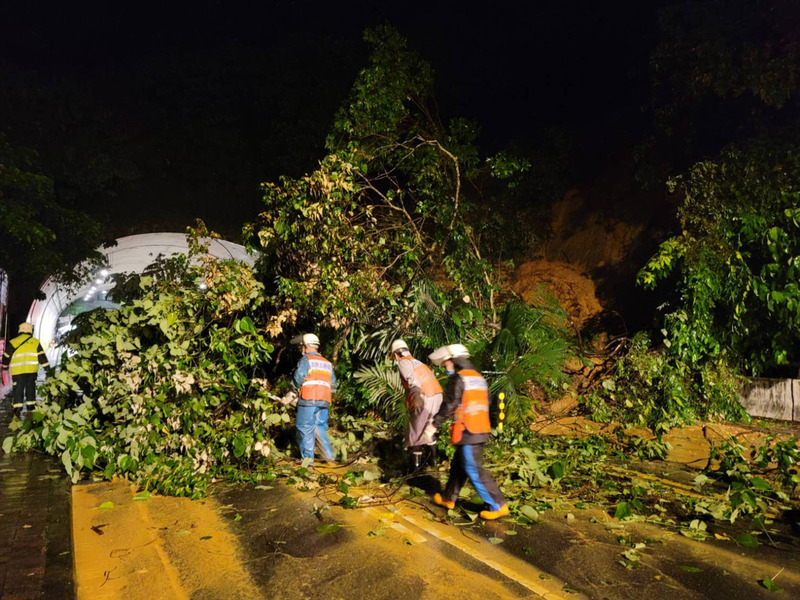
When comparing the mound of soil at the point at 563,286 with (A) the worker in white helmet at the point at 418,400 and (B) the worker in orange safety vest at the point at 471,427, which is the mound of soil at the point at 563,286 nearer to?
(A) the worker in white helmet at the point at 418,400

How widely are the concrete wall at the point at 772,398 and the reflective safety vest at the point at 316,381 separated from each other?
7.35m

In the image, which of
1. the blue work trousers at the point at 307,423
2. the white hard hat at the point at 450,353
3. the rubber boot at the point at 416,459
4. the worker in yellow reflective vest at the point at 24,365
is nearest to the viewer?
the white hard hat at the point at 450,353

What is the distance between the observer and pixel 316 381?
698 centimetres

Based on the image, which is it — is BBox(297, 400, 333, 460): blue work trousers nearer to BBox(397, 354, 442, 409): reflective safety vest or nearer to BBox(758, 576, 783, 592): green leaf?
BBox(397, 354, 442, 409): reflective safety vest

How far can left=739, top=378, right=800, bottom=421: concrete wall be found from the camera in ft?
30.2

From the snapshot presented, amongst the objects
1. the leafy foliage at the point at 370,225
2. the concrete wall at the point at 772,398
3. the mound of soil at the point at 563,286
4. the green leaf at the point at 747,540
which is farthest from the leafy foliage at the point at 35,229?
the concrete wall at the point at 772,398

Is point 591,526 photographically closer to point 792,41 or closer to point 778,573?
point 778,573

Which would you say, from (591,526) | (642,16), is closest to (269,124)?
(642,16)

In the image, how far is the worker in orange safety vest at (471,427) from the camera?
528cm

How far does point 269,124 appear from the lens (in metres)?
19.7

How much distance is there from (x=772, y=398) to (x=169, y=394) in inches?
367

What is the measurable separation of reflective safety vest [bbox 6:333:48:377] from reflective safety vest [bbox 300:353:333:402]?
5692mm

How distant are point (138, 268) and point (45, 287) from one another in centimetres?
501

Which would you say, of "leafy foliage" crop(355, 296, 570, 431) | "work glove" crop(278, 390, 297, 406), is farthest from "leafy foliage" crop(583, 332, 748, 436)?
"work glove" crop(278, 390, 297, 406)
